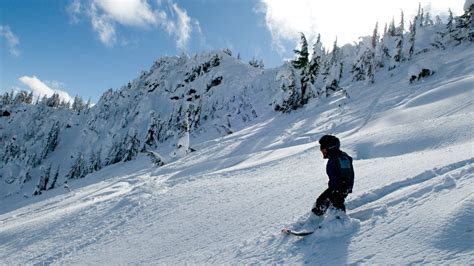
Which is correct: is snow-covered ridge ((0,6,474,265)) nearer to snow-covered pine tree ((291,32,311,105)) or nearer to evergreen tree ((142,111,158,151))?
snow-covered pine tree ((291,32,311,105))

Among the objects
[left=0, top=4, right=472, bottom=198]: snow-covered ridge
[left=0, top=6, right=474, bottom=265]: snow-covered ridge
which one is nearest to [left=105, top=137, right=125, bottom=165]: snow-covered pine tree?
[left=0, top=4, right=472, bottom=198]: snow-covered ridge

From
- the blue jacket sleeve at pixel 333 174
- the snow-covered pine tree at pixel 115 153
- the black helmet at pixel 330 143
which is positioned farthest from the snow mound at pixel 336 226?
the snow-covered pine tree at pixel 115 153

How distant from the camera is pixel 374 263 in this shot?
3615 millimetres

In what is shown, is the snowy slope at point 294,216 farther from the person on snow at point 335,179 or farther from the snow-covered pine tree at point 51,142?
the snow-covered pine tree at point 51,142

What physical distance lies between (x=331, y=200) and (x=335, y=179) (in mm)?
296

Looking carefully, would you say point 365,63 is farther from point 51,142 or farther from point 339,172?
point 51,142

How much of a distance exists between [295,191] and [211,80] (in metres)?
62.6

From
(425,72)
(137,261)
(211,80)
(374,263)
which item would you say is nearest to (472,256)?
(374,263)

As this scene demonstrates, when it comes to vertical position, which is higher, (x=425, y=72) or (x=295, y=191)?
(x=425, y=72)

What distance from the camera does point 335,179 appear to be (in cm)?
503

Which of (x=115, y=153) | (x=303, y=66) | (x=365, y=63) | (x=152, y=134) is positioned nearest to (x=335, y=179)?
(x=303, y=66)

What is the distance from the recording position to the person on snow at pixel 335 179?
16.4 feet

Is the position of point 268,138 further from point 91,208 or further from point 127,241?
point 127,241

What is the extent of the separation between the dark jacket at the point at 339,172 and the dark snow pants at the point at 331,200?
0.06 m
